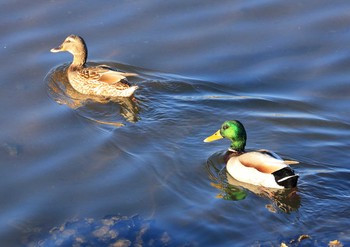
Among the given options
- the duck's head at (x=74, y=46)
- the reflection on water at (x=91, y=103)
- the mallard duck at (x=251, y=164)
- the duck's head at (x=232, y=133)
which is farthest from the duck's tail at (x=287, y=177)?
the duck's head at (x=74, y=46)

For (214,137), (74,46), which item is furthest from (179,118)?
(74,46)

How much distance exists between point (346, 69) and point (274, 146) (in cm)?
222

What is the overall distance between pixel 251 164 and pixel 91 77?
3.20 meters

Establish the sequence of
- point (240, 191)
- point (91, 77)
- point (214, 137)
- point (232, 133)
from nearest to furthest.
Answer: point (240, 191) < point (232, 133) < point (214, 137) < point (91, 77)

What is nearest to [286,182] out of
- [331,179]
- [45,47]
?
[331,179]

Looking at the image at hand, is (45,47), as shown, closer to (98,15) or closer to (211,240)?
(98,15)

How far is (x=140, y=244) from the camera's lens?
834 cm

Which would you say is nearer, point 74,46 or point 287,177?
point 287,177

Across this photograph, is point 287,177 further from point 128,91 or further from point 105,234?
point 128,91

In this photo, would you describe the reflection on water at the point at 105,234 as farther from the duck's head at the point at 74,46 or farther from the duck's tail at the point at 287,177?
the duck's head at the point at 74,46

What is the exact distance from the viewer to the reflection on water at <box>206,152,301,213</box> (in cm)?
941

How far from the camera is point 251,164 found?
10.1 metres

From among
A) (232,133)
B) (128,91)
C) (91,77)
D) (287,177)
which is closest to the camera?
(287,177)

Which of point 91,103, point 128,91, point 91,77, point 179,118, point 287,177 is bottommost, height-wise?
point 287,177
